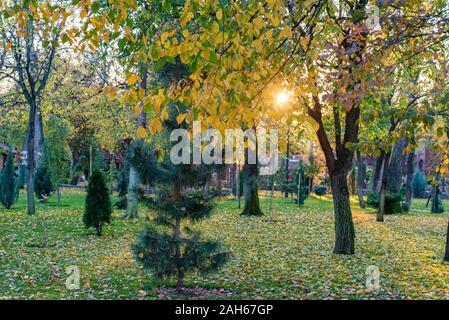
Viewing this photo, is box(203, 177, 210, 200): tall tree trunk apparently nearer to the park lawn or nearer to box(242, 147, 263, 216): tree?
the park lawn

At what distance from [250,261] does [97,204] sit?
531 cm

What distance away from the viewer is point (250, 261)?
10555mm

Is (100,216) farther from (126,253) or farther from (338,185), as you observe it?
(338,185)

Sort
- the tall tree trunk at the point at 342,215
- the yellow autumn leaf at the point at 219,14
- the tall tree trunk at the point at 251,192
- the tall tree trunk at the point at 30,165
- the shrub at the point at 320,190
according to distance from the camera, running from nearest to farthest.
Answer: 1. the yellow autumn leaf at the point at 219,14
2. the tall tree trunk at the point at 342,215
3. the tall tree trunk at the point at 30,165
4. the tall tree trunk at the point at 251,192
5. the shrub at the point at 320,190

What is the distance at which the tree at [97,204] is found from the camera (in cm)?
1389

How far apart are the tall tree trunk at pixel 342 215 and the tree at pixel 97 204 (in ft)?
20.1

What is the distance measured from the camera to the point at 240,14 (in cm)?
409

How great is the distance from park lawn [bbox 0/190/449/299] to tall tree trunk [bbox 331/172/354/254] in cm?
38

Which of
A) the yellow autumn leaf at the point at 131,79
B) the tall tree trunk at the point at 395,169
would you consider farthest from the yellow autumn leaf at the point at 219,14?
the tall tree trunk at the point at 395,169

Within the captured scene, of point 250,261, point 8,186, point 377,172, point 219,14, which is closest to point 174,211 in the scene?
point 250,261

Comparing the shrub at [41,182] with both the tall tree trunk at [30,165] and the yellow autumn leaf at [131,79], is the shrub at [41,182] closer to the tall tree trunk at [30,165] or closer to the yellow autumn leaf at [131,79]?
the tall tree trunk at [30,165]
